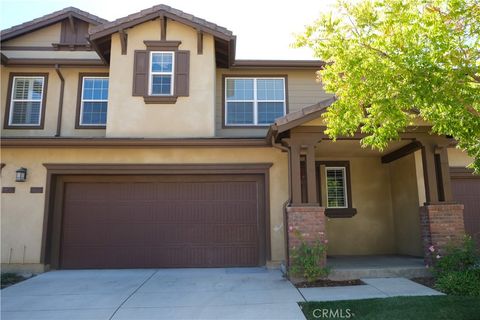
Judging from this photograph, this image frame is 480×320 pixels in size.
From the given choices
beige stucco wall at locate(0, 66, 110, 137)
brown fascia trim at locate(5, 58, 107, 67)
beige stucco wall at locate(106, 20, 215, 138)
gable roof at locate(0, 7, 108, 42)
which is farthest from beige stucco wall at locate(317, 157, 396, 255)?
gable roof at locate(0, 7, 108, 42)

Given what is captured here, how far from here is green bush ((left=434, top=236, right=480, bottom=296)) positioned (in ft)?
22.5

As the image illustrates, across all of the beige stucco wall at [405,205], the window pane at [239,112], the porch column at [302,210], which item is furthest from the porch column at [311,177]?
the window pane at [239,112]

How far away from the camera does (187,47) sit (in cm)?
1099

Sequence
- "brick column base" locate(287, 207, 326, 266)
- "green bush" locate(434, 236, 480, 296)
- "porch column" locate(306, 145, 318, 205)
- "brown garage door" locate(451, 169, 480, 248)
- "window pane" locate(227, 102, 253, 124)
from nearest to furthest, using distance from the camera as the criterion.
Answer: "green bush" locate(434, 236, 480, 296) → "brick column base" locate(287, 207, 326, 266) → "porch column" locate(306, 145, 318, 205) → "brown garage door" locate(451, 169, 480, 248) → "window pane" locate(227, 102, 253, 124)

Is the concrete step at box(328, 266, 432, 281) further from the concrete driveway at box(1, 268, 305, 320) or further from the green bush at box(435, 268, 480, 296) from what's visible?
the concrete driveway at box(1, 268, 305, 320)

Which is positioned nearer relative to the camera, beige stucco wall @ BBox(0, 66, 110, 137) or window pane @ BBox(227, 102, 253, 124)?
beige stucco wall @ BBox(0, 66, 110, 137)

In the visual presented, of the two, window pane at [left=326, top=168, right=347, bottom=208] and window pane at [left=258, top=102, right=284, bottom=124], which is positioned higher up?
window pane at [left=258, top=102, right=284, bottom=124]

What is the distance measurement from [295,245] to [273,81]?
232 inches

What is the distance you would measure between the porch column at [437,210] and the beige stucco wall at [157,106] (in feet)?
18.5

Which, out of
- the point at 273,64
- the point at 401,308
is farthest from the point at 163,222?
the point at 401,308

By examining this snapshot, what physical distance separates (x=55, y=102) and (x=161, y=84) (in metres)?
3.49

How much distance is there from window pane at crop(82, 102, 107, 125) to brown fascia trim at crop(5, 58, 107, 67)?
4.00 ft

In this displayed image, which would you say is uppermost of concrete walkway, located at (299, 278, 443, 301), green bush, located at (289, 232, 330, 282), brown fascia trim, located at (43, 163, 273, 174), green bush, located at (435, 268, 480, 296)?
brown fascia trim, located at (43, 163, 273, 174)

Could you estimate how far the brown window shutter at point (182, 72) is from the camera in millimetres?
10602
